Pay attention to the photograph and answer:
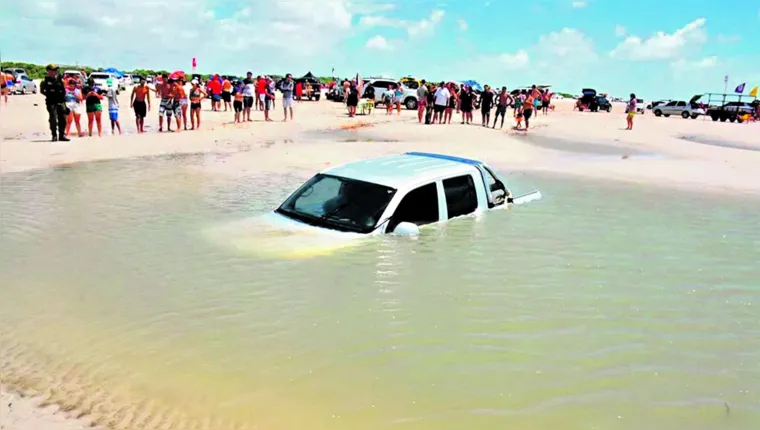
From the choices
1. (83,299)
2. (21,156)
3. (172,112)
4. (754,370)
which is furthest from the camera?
(172,112)

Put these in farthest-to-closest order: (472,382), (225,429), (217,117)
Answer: (217,117)
(472,382)
(225,429)

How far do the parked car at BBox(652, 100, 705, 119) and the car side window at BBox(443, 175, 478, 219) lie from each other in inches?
2017

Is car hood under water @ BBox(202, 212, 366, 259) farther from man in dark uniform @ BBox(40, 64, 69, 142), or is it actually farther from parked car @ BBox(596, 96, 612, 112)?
parked car @ BBox(596, 96, 612, 112)

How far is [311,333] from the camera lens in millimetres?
5305

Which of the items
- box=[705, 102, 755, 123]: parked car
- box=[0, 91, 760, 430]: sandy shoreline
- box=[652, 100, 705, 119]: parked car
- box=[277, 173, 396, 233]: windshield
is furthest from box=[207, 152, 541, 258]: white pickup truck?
box=[652, 100, 705, 119]: parked car

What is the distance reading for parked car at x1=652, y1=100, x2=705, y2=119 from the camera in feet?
173

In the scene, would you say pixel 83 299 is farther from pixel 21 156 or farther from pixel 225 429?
pixel 21 156

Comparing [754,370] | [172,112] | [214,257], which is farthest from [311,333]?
[172,112]

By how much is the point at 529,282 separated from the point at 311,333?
2.58 metres

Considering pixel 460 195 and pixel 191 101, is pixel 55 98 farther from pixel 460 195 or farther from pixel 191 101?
pixel 460 195

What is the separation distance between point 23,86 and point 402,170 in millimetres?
44285

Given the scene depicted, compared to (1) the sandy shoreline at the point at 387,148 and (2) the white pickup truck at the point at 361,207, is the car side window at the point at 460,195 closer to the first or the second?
(2) the white pickup truck at the point at 361,207

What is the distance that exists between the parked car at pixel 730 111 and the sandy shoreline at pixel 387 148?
71.9 feet

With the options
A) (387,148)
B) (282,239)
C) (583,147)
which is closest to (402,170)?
(282,239)
